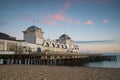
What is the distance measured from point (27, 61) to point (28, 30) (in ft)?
86.4

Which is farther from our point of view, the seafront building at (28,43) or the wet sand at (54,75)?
the seafront building at (28,43)

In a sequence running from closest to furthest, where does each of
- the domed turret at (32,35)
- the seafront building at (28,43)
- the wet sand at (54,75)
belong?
the wet sand at (54,75) < the seafront building at (28,43) < the domed turret at (32,35)

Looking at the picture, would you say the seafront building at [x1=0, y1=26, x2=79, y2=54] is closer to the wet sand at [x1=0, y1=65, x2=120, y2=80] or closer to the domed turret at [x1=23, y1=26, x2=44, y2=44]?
the domed turret at [x1=23, y1=26, x2=44, y2=44]

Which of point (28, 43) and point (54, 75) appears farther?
point (28, 43)

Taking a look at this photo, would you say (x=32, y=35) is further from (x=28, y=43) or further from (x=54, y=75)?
(x=54, y=75)

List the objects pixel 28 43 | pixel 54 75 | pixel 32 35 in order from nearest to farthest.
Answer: pixel 54 75, pixel 28 43, pixel 32 35

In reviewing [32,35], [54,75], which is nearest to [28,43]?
[32,35]

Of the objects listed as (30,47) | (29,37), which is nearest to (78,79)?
(30,47)

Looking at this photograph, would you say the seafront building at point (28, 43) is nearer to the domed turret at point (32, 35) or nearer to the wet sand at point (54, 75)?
the domed turret at point (32, 35)

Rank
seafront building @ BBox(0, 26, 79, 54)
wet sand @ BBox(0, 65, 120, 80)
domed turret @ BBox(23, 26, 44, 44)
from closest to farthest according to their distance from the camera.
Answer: wet sand @ BBox(0, 65, 120, 80) → seafront building @ BBox(0, 26, 79, 54) → domed turret @ BBox(23, 26, 44, 44)

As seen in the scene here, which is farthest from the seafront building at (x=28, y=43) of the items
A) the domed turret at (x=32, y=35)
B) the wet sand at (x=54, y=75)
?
the wet sand at (x=54, y=75)

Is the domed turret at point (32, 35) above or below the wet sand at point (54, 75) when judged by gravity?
above

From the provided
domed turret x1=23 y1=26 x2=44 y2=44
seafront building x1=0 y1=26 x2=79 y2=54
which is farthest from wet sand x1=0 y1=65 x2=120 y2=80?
domed turret x1=23 y1=26 x2=44 y2=44

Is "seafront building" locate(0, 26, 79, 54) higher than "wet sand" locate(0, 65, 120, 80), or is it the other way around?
"seafront building" locate(0, 26, 79, 54)
